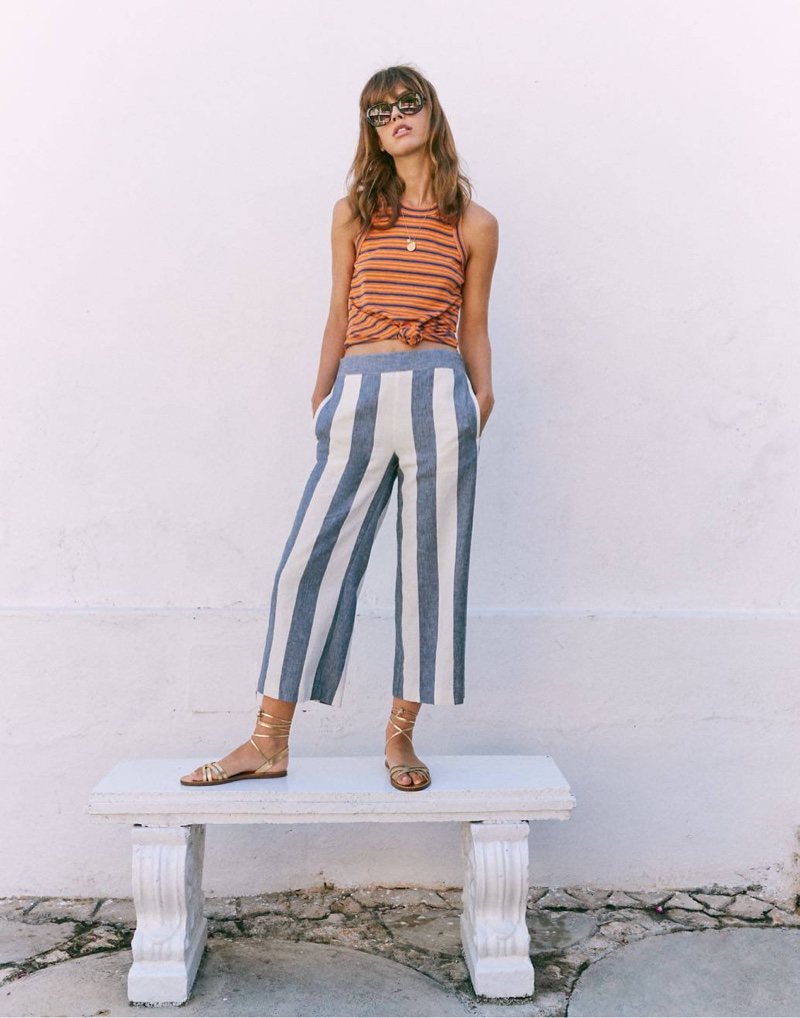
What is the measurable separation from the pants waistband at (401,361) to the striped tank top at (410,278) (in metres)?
0.03

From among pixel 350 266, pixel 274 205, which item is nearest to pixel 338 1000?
pixel 350 266

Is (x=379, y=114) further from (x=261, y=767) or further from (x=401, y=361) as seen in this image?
(x=261, y=767)

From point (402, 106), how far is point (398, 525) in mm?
991

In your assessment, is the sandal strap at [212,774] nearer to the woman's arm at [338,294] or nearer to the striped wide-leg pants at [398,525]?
the striped wide-leg pants at [398,525]

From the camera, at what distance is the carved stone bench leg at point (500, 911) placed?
2.46 meters

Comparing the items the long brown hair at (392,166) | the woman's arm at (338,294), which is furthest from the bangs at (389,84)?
Answer: the woman's arm at (338,294)

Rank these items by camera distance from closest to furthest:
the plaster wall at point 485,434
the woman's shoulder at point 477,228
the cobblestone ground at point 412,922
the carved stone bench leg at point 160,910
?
the carved stone bench leg at point 160,910 < the woman's shoulder at point 477,228 < the cobblestone ground at point 412,922 < the plaster wall at point 485,434

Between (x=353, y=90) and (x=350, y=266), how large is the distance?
0.74 metres

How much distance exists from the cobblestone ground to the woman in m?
0.54

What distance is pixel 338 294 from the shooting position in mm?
2598

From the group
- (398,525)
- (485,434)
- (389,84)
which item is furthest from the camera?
(485,434)

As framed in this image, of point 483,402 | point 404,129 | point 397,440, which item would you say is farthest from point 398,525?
point 404,129

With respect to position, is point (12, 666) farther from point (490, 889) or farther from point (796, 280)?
point (796, 280)

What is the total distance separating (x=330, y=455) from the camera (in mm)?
2510
